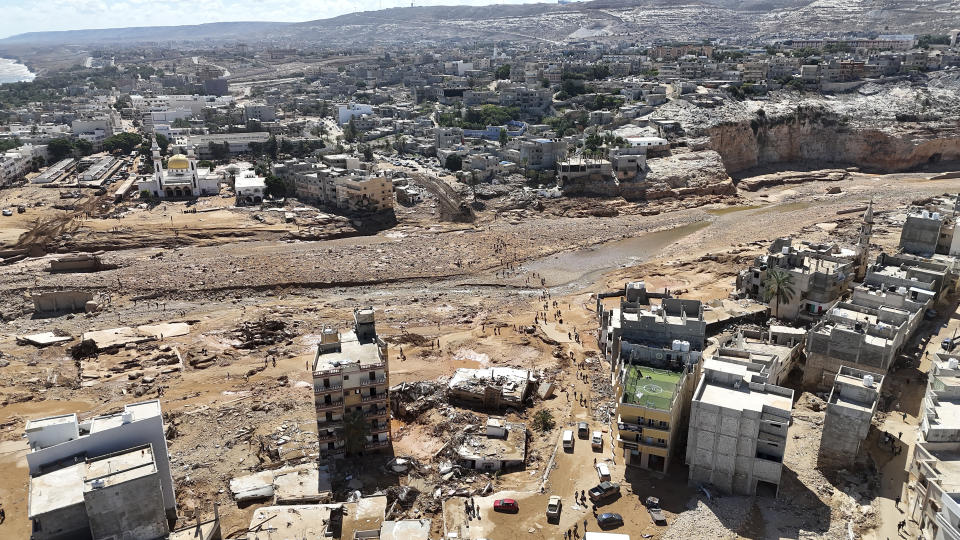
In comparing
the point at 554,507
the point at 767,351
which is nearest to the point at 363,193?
the point at 767,351

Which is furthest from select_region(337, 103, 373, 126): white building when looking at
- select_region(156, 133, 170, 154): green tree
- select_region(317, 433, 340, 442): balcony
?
select_region(317, 433, 340, 442): balcony

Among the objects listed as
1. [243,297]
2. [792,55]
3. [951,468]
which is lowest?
[243,297]

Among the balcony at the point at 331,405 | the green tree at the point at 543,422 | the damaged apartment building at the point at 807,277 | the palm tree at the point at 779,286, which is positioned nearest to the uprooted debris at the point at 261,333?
the balcony at the point at 331,405

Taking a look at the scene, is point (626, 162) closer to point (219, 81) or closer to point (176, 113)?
point (176, 113)

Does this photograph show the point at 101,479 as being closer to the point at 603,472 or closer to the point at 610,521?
the point at 610,521

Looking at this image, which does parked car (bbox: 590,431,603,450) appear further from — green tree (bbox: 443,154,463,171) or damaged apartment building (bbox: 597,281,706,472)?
green tree (bbox: 443,154,463,171)

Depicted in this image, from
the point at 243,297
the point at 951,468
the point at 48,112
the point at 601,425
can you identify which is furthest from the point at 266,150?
the point at 951,468
